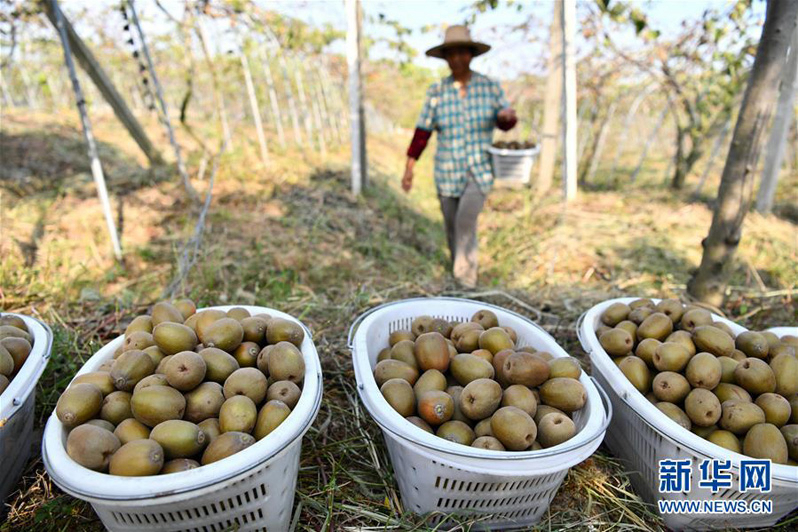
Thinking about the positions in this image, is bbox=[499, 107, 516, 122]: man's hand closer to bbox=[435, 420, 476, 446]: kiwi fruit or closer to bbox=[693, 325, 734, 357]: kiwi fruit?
bbox=[693, 325, 734, 357]: kiwi fruit

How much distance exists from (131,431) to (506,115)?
3.69m

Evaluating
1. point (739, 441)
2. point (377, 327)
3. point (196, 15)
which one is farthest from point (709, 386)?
point (196, 15)

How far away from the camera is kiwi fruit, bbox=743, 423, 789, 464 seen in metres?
1.68

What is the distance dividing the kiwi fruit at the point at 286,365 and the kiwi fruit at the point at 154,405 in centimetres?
38

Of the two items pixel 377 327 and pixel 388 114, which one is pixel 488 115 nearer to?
pixel 377 327

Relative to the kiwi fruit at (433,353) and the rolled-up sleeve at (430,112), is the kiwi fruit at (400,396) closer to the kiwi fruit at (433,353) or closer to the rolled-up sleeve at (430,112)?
the kiwi fruit at (433,353)

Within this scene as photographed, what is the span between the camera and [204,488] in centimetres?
135

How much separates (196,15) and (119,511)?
7.15 m

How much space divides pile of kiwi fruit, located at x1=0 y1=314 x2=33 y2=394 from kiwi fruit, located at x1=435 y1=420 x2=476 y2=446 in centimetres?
177

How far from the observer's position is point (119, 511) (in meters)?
1.42

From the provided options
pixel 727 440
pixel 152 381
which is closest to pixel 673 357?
pixel 727 440

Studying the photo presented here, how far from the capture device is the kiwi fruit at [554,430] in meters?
1.69

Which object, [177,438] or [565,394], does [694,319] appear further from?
[177,438]

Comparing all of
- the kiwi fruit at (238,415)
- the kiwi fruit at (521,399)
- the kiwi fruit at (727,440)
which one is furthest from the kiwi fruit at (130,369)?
the kiwi fruit at (727,440)
